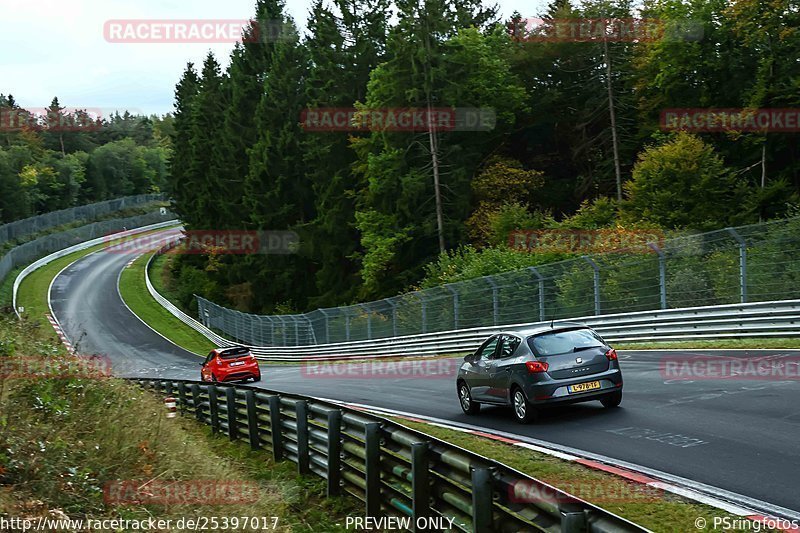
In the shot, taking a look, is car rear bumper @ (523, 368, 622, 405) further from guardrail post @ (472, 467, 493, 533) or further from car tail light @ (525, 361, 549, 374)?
guardrail post @ (472, 467, 493, 533)

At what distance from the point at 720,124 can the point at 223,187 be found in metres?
43.1

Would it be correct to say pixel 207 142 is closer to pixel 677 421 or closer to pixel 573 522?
pixel 677 421

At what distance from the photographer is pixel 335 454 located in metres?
10.4

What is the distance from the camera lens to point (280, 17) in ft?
245

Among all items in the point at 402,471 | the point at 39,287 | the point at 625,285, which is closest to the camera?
the point at 402,471

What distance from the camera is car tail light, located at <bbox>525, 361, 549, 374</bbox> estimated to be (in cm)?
1330

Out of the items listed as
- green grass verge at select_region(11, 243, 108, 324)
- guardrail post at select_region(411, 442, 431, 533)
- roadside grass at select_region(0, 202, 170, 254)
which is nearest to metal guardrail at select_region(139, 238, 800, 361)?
guardrail post at select_region(411, 442, 431, 533)

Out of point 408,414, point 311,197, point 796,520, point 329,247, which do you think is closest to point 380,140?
point 329,247

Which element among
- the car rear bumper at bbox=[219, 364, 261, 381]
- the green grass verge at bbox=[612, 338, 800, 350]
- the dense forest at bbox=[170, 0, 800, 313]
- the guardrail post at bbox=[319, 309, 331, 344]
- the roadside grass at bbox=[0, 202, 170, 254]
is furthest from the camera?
the roadside grass at bbox=[0, 202, 170, 254]
